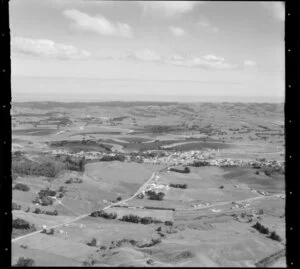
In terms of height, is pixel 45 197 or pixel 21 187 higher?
pixel 21 187

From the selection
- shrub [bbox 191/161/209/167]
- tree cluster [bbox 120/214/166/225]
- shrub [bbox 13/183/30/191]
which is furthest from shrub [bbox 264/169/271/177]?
shrub [bbox 13/183/30/191]

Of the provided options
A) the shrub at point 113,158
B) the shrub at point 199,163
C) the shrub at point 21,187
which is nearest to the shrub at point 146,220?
the shrub at point 21,187

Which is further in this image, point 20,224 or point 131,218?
point 131,218

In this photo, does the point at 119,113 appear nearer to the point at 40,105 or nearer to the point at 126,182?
the point at 40,105

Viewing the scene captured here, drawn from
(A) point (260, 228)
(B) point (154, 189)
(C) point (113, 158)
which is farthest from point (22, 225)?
(C) point (113, 158)

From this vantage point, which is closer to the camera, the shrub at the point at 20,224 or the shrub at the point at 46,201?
the shrub at the point at 20,224

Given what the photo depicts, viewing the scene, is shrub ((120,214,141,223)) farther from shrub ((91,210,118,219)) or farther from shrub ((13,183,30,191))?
shrub ((13,183,30,191))

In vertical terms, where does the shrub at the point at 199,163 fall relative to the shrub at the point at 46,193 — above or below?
above

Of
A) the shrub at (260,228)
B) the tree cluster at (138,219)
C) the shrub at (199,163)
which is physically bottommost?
the tree cluster at (138,219)

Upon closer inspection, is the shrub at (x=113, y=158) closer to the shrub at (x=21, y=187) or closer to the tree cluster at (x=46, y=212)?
the shrub at (x=21, y=187)

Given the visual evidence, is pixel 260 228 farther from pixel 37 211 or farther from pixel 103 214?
pixel 37 211

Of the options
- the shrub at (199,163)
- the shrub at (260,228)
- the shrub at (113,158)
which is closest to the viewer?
the shrub at (260,228)
